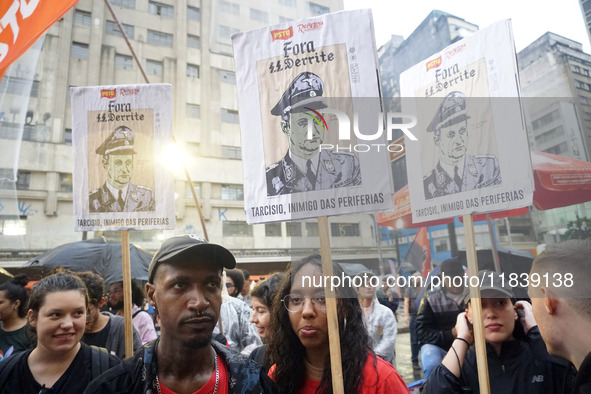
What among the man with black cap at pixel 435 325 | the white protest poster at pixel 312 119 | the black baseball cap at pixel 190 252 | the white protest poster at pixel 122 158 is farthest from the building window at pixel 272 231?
the black baseball cap at pixel 190 252

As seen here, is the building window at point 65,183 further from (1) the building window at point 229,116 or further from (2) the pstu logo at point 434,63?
(2) the pstu logo at point 434,63

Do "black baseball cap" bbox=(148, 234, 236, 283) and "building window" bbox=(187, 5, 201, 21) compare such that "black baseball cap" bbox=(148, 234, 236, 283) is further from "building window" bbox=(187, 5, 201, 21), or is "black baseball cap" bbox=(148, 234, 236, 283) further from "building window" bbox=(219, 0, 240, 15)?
"building window" bbox=(187, 5, 201, 21)

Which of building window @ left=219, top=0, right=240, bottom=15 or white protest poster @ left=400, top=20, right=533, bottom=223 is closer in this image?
white protest poster @ left=400, top=20, right=533, bottom=223

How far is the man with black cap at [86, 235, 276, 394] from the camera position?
1.43m

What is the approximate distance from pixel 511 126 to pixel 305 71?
3.30ft

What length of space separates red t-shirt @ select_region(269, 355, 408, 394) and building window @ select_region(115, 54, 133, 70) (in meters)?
22.8

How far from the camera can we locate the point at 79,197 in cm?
303

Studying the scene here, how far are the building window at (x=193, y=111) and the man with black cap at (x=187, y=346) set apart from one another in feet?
70.9

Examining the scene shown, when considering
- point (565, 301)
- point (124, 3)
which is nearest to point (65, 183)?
point (124, 3)

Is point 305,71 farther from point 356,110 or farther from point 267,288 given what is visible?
point 267,288

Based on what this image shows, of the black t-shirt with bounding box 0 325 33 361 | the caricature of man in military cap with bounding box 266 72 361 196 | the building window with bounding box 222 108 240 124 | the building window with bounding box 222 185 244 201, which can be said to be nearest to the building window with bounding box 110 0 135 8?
the building window with bounding box 222 108 240 124

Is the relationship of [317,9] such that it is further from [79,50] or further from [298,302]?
[79,50]

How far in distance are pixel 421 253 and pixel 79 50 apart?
23.5 metres

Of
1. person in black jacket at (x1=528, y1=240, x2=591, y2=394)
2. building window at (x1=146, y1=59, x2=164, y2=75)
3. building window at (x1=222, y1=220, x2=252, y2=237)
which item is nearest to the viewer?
person in black jacket at (x1=528, y1=240, x2=591, y2=394)
